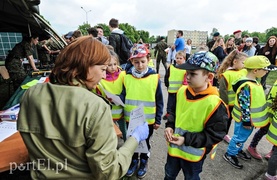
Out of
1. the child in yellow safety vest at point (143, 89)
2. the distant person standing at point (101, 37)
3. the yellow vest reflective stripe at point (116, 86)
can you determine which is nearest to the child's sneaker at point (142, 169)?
the child in yellow safety vest at point (143, 89)

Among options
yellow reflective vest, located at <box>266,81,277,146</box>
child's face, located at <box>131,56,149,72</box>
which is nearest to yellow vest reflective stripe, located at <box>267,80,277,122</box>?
yellow reflective vest, located at <box>266,81,277,146</box>

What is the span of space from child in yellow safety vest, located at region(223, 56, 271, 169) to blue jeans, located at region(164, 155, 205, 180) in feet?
3.71

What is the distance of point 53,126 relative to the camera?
874mm

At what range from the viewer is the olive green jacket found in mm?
857

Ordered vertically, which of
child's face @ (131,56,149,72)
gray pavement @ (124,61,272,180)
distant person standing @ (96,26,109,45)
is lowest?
gray pavement @ (124,61,272,180)

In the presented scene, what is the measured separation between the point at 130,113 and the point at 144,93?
489 mm

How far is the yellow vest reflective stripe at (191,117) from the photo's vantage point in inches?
59.4

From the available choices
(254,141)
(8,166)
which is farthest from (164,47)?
(8,166)

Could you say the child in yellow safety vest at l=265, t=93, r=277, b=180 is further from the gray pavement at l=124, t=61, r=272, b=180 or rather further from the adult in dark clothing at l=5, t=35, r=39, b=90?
the adult in dark clothing at l=5, t=35, r=39, b=90

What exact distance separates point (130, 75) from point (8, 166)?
156 cm

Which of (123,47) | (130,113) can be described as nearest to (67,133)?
(130,113)

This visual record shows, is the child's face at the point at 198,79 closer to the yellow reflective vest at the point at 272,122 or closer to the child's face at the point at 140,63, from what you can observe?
the child's face at the point at 140,63

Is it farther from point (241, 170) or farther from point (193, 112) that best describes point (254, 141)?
point (193, 112)

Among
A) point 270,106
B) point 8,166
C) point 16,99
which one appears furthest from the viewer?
point 16,99
